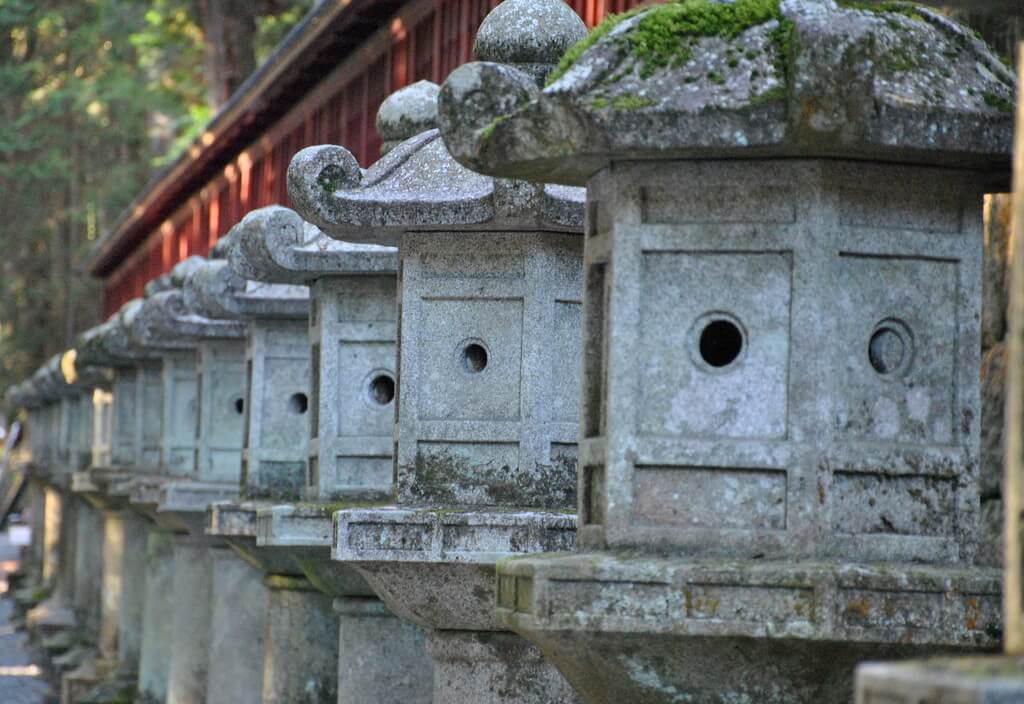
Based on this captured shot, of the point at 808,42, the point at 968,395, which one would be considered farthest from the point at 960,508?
the point at 808,42

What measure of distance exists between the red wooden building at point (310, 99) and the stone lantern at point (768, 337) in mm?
6612

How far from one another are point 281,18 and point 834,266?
32259 mm

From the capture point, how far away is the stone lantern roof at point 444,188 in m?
10.3

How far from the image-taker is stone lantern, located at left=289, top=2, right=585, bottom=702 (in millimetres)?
10594

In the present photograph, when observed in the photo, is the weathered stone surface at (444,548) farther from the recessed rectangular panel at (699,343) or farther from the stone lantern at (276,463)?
the stone lantern at (276,463)

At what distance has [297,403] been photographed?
51.4 ft

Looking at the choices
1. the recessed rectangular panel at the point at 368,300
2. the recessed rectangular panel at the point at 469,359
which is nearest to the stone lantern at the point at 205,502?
the recessed rectangular panel at the point at 368,300

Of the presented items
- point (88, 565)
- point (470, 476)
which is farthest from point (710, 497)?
point (88, 565)

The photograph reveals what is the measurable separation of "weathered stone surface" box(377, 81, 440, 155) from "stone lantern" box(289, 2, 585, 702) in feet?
2.55

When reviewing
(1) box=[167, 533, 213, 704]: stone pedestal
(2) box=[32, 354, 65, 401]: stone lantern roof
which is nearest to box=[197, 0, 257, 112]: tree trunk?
(2) box=[32, 354, 65, 401]: stone lantern roof

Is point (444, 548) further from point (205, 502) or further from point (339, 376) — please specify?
point (205, 502)

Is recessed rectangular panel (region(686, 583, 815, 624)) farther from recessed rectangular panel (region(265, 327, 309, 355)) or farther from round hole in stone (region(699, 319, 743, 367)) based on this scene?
recessed rectangular panel (region(265, 327, 309, 355))

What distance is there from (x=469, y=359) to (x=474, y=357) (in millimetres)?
32

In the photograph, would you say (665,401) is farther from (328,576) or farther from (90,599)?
(90,599)
